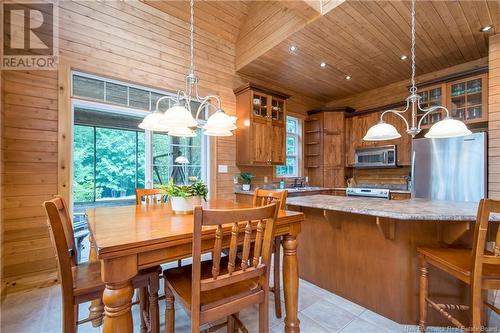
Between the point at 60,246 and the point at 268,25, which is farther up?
the point at 268,25

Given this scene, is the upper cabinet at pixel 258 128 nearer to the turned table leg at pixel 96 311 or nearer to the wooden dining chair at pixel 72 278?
the turned table leg at pixel 96 311

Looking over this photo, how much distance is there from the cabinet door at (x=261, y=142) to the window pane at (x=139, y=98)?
5.54 ft

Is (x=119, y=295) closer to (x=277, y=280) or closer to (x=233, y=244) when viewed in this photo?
(x=233, y=244)

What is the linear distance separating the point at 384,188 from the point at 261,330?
3.93 meters

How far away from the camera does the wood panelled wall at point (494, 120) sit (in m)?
2.92

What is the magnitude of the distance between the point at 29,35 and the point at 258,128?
3.07 meters

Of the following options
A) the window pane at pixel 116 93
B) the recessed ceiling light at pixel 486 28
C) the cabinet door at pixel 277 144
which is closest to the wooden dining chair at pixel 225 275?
the window pane at pixel 116 93

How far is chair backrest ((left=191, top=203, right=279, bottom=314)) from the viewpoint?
99 centimetres

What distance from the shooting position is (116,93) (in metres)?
3.09

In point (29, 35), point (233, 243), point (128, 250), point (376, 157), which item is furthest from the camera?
point (376, 157)

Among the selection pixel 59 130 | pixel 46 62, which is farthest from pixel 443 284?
pixel 46 62

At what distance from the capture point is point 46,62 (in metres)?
2.60

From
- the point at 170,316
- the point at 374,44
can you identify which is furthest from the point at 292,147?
the point at 170,316

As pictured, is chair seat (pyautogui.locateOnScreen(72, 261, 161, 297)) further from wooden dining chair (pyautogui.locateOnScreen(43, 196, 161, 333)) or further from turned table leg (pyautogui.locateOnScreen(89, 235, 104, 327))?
turned table leg (pyautogui.locateOnScreen(89, 235, 104, 327))
